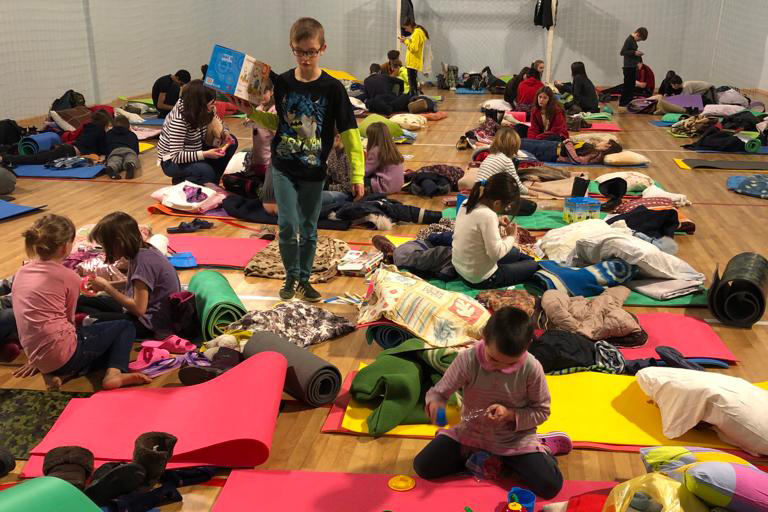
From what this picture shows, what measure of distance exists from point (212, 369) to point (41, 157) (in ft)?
19.1

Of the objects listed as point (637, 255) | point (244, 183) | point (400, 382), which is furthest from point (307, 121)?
point (244, 183)

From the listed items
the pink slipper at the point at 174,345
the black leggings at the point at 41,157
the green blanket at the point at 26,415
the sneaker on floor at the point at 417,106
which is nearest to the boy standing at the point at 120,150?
the black leggings at the point at 41,157

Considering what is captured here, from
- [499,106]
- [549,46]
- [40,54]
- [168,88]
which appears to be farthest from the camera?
[549,46]

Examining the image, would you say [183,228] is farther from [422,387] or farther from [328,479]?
[328,479]

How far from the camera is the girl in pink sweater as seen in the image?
7.21m

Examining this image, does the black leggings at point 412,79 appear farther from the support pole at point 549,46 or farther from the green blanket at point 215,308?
the green blanket at point 215,308

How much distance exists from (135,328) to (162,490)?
1.43 meters

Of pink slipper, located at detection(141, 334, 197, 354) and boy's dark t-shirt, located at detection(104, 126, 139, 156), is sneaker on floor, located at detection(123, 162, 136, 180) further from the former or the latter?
pink slipper, located at detection(141, 334, 197, 354)

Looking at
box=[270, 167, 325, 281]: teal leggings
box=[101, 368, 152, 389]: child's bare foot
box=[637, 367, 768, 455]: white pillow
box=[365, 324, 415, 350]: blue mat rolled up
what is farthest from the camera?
box=[270, 167, 325, 281]: teal leggings

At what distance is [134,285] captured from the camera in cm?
414

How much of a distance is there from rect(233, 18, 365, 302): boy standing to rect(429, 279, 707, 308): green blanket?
37.3 inches

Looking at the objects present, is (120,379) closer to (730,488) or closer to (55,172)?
(730,488)

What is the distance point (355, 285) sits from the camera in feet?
17.3

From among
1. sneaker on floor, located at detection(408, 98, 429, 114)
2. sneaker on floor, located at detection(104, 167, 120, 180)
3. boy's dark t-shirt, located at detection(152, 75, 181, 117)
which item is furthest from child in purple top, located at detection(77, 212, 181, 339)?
sneaker on floor, located at detection(408, 98, 429, 114)
